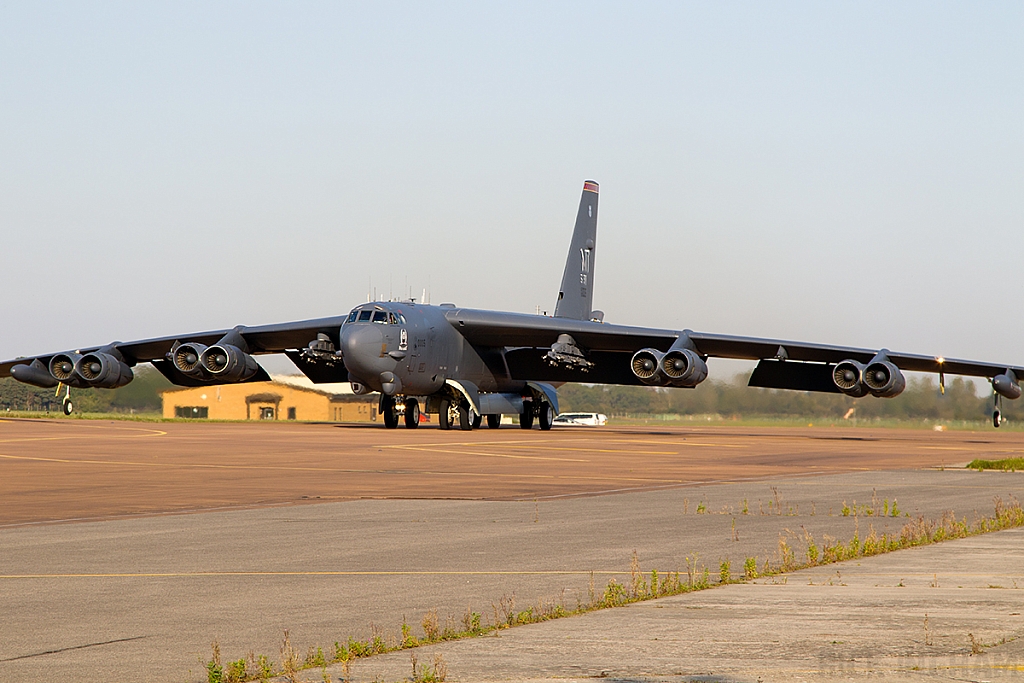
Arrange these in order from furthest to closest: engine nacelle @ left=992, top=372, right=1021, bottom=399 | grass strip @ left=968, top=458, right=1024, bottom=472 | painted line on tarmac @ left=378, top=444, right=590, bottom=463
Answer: engine nacelle @ left=992, top=372, right=1021, bottom=399
painted line on tarmac @ left=378, top=444, right=590, bottom=463
grass strip @ left=968, top=458, right=1024, bottom=472

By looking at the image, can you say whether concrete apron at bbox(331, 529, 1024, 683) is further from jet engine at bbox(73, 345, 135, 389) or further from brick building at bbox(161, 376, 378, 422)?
brick building at bbox(161, 376, 378, 422)

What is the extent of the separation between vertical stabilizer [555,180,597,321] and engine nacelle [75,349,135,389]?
17.3m

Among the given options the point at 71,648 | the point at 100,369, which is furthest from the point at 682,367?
the point at 71,648

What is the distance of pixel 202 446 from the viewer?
100ft

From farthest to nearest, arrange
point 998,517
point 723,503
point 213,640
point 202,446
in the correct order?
point 202,446 → point 723,503 → point 998,517 → point 213,640

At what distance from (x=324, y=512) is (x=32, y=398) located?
84.9 metres

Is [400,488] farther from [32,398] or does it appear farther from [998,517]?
[32,398]

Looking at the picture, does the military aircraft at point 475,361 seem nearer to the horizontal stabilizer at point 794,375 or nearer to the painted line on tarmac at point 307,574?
the horizontal stabilizer at point 794,375

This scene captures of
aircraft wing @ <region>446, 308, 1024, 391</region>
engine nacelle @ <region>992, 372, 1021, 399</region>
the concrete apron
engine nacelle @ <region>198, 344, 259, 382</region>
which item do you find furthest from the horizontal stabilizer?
the concrete apron

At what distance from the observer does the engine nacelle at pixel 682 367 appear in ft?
135

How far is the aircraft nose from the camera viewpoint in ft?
136

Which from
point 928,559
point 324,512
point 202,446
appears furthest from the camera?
point 202,446

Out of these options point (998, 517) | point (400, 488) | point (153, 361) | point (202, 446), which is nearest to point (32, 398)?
point (153, 361)

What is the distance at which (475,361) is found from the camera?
47.3 m
